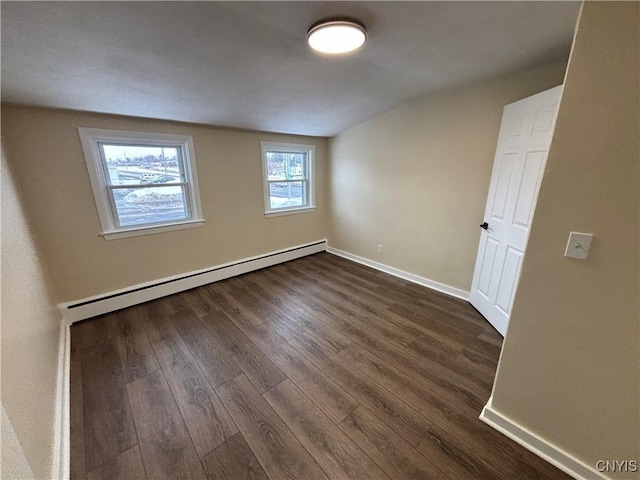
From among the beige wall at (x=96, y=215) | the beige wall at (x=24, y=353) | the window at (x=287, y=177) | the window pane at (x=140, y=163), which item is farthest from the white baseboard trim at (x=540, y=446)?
the window pane at (x=140, y=163)

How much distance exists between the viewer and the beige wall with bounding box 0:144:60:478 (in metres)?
0.88

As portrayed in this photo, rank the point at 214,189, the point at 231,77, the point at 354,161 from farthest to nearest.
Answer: the point at 354,161 < the point at 214,189 < the point at 231,77

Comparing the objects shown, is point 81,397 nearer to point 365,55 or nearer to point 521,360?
point 521,360

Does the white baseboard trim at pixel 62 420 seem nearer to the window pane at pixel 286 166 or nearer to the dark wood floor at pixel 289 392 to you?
the dark wood floor at pixel 289 392

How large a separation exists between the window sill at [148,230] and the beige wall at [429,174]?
233 cm

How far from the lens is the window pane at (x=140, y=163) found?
8.21ft

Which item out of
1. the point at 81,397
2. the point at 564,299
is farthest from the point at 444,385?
the point at 81,397

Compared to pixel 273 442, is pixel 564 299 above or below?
above

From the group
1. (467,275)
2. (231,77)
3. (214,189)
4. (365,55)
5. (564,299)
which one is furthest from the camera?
(214,189)

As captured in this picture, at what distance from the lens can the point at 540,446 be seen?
1347 millimetres

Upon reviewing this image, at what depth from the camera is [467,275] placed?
2.86 m

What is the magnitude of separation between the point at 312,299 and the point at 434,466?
1.84 m

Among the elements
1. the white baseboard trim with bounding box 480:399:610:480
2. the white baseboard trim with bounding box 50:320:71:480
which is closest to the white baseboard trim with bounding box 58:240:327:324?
the white baseboard trim with bounding box 50:320:71:480

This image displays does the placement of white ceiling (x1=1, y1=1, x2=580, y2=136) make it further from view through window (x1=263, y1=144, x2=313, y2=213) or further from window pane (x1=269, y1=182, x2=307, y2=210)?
window pane (x1=269, y1=182, x2=307, y2=210)
